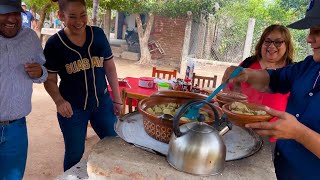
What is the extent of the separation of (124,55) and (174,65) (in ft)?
7.90

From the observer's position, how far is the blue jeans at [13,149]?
208 centimetres

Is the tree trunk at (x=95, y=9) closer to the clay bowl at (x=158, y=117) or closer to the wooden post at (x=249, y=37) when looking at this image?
the clay bowl at (x=158, y=117)

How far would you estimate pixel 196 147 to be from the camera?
1.20 meters

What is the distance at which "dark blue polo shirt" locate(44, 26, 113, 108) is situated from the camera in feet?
7.46

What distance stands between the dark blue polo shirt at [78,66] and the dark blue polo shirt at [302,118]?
1483mm

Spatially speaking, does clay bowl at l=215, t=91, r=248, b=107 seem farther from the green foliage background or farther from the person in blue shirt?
the green foliage background

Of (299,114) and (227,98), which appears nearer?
(299,114)

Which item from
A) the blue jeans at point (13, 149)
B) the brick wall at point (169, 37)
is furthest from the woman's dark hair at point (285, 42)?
the brick wall at point (169, 37)

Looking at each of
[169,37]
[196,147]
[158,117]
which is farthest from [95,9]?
[169,37]

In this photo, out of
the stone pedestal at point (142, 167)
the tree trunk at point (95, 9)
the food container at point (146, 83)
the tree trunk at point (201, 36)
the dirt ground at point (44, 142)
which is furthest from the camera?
the tree trunk at point (201, 36)

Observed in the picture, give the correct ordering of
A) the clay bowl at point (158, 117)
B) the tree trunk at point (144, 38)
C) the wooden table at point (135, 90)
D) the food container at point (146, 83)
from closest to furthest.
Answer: the clay bowl at point (158, 117) → the wooden table at point (135, 90) → the food container at point (146, 83) → the tree trunk at point (144, 38)

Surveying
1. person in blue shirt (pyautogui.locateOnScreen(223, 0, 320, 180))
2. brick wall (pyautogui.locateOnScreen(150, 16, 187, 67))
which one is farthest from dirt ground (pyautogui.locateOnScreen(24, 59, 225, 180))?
brick wall (pyautogui.locateOnScreen(150, 16, 187, 67))

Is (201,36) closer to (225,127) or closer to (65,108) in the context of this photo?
(65,108)

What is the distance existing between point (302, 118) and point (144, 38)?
32.4ft
